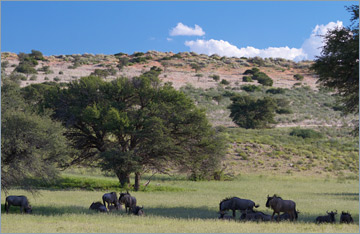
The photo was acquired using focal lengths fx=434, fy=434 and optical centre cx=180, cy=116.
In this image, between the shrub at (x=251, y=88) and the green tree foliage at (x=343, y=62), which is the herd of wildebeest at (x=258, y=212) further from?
the shrub at (x=251, y=88)

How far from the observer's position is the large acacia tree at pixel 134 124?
30719mm

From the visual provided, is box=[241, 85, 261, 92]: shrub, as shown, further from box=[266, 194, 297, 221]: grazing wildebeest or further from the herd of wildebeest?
box=[266, 194, 297, 221]: grazing wildebeest

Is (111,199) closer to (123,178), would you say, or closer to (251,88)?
(123,178)

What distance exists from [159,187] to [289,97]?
6289 cm

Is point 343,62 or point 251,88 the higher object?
point 251,88

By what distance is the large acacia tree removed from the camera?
1209 inches

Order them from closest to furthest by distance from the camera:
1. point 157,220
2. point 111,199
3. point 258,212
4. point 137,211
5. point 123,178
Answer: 1. point 157,220
2. point 258,212
3. point 137,211
4. point 111,199
5. point 123,178

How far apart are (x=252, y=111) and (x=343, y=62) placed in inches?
2120

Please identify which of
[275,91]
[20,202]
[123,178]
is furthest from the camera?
[275,91]

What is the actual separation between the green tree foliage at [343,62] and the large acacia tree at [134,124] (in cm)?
1449

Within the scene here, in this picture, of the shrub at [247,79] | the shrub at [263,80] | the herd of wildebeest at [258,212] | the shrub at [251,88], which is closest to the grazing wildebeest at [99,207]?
the herd of wildebeest at [258,212]

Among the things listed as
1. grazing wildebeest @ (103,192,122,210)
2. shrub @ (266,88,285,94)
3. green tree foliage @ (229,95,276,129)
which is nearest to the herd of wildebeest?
grazing wildebeest @ (103,192,122,210)

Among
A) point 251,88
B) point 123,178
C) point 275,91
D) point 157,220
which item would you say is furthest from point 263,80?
point 157,220

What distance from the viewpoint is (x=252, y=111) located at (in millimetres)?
70500
